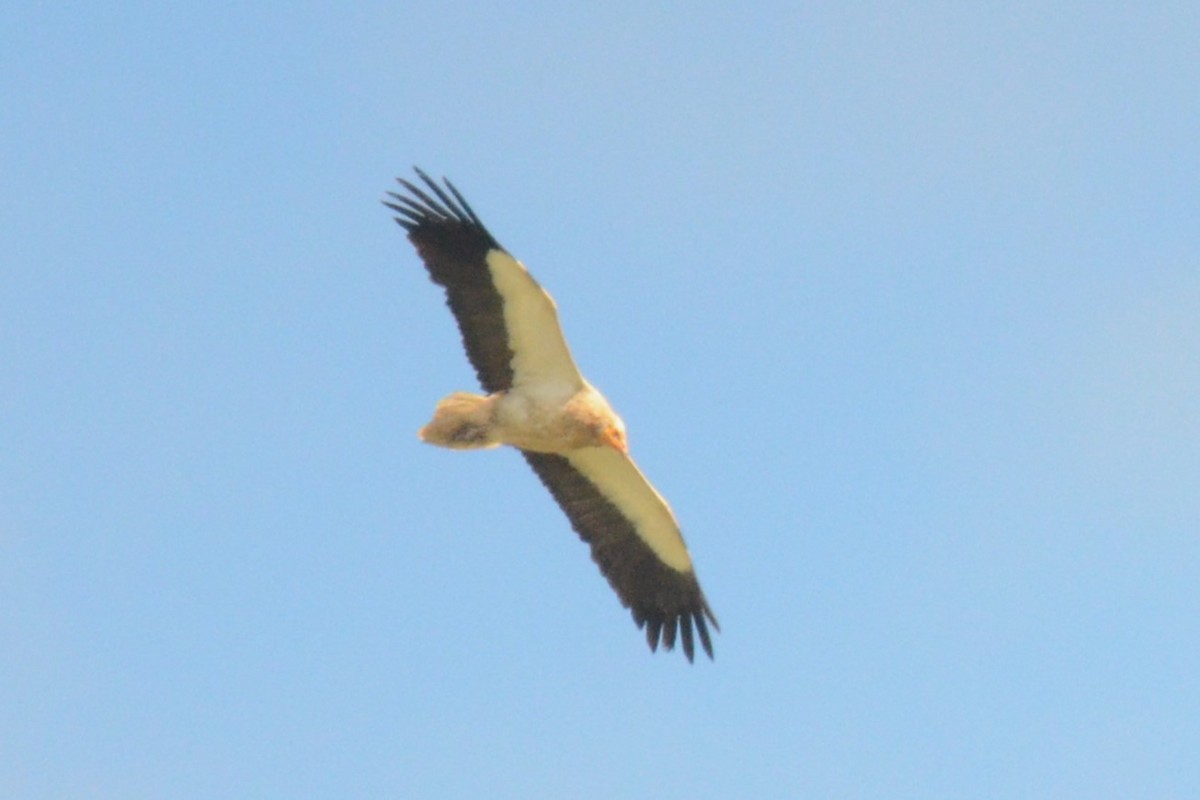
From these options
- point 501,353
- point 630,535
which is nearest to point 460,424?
point 501,353

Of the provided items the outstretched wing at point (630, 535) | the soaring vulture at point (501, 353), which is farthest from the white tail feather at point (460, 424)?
the outstretched wing at point (630, 535)

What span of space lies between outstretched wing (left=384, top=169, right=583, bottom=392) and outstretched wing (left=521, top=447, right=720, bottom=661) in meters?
0.95

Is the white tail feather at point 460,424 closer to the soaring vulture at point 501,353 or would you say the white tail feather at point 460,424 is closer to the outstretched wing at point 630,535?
the soaring vulture at point 501,353

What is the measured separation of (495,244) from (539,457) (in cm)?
185

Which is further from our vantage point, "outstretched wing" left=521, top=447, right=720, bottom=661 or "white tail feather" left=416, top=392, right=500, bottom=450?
"outstretched wing" left=521, top=447, right=720, bottom=661

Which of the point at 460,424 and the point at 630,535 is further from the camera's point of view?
the point at 630,535

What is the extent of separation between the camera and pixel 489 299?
14.0 meters

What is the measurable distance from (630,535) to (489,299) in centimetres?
218

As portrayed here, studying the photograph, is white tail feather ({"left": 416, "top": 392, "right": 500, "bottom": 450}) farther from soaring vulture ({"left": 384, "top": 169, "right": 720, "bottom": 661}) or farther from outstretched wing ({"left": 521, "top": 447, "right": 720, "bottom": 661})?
→ outstretched wing ({"left": 521, "top": 447, "right": 720, "bottom": 661})

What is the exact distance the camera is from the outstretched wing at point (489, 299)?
45.5 feet

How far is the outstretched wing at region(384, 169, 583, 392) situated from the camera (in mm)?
13867

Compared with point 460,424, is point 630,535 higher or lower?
lower

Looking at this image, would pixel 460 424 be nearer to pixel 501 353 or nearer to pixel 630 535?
pixel 501 353

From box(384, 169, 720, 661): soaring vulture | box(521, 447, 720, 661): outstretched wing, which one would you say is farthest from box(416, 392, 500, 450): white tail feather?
box(521, 447, 720, 661): outstretched wing
